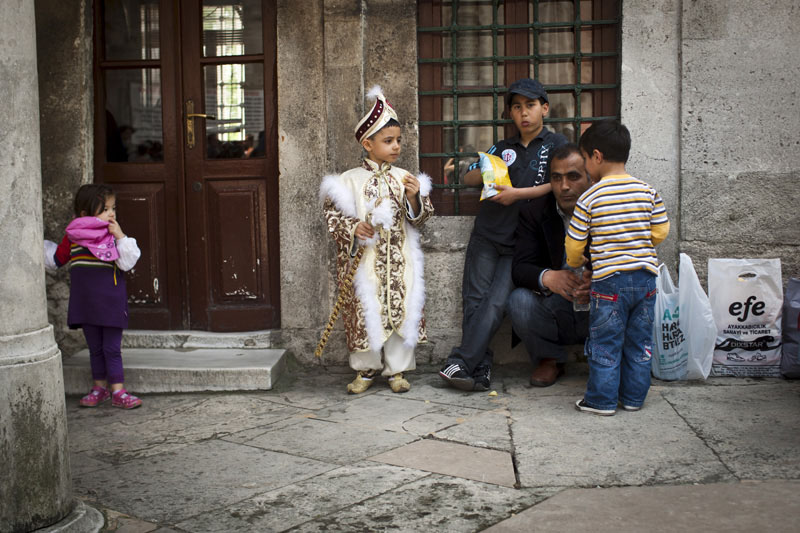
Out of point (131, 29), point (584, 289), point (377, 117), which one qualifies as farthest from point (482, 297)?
point (131, 29)

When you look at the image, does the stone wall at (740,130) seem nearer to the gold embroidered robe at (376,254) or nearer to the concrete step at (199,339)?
the gold embroidered robe at (376,254)

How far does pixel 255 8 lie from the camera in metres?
5.55

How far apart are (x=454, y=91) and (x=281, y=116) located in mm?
1164

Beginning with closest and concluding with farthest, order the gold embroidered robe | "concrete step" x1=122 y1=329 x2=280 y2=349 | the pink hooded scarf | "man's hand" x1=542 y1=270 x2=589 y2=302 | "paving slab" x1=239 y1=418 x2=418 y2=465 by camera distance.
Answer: "paving slab" x1=239 y1=418 x2=418 y2=465, "man's hand" x1=542 y1=270 x2=589 y2=302, the pink hooded scarf, the gold embroidered robe, "concrete step" x1=122 y1=329 x2=280 y2=349

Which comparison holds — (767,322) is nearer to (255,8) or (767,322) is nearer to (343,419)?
(343,419)

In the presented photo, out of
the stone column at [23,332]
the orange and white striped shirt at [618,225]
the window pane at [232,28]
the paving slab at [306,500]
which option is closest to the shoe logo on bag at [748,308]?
the orange and white striped shirt at [618,225]

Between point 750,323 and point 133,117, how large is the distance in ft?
14.2

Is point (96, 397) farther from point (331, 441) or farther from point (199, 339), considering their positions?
point (331, 441)

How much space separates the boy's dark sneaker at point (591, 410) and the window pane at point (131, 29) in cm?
367

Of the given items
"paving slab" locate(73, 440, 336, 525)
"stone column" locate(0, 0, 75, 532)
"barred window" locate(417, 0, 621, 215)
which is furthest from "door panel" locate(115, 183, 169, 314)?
"stone column" locate(0, 0, 75, 532)

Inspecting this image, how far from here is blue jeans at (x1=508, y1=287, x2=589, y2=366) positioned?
480 cm

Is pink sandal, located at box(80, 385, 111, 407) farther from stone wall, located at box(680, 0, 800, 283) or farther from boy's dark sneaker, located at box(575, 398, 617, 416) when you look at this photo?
stone wall, located at box(680, 0, 800, 283)

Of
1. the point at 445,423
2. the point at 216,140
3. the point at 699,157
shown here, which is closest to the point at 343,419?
the point at 445,423

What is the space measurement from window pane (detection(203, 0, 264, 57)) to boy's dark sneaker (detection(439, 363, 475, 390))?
2.54 metres
